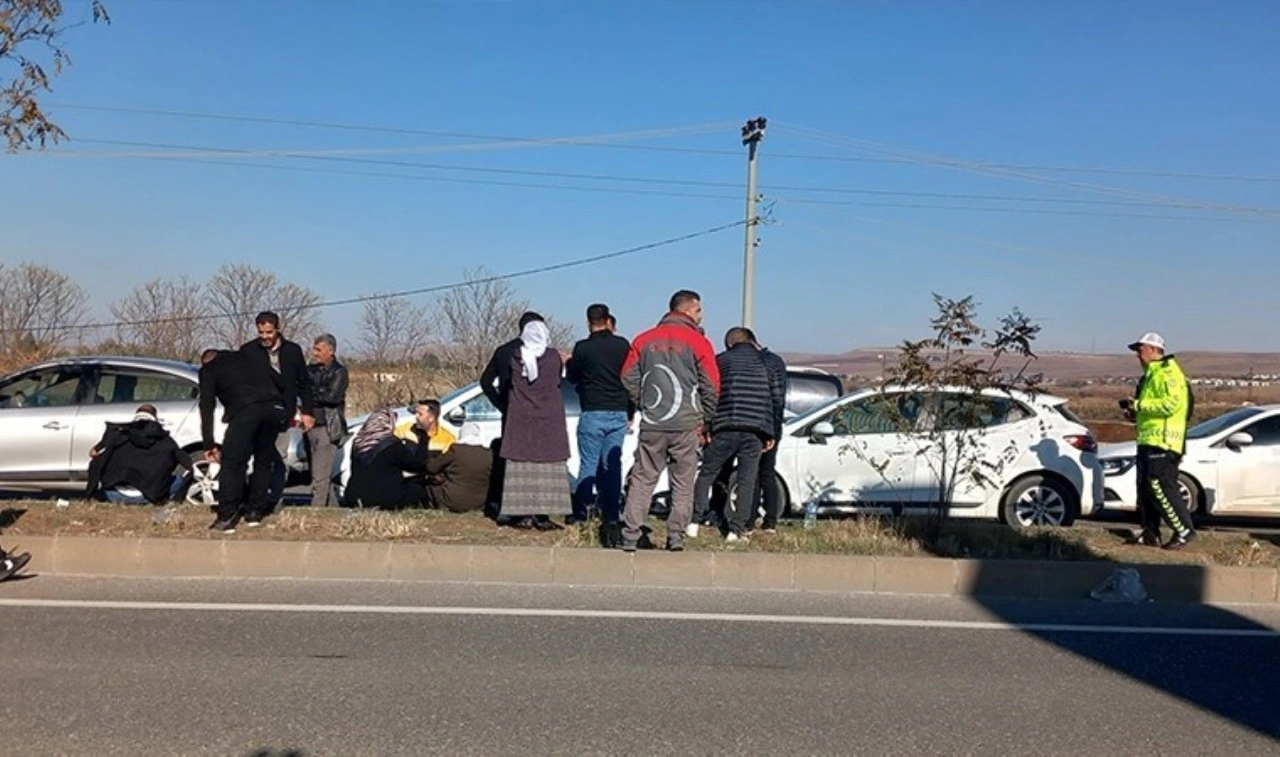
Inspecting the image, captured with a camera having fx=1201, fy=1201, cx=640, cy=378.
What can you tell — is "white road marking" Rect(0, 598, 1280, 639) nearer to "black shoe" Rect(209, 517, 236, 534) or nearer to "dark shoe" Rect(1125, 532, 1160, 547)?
"black shoe" Rect(209, 517, 236, 534)

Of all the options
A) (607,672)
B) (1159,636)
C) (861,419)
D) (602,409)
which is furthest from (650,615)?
(861,419)

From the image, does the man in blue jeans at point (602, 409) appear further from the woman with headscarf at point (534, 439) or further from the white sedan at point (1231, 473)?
the white sedan at point (1231, 473)

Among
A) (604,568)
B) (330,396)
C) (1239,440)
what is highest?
(1239,440)

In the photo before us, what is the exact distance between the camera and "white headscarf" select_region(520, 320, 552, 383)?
9.55 meters

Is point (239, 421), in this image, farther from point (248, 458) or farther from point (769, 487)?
point (769, 487)

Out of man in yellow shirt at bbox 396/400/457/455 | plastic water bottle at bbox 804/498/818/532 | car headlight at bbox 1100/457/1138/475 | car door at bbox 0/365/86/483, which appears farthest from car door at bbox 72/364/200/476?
car headlight at bbox 1100/457/1138/475

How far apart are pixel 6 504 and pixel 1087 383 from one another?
36.9m

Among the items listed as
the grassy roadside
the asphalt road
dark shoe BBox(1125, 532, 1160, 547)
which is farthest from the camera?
dark shoe BBox(1125, 532, 1160, 547)

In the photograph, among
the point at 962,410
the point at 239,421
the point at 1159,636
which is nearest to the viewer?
the point at 1159,636

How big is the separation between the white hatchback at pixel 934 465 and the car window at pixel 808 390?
1.80 metres

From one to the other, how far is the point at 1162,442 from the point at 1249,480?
406cm

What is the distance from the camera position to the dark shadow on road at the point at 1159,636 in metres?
6.00

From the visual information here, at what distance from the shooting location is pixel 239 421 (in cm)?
939

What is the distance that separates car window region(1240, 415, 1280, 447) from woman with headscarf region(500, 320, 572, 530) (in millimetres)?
7981
